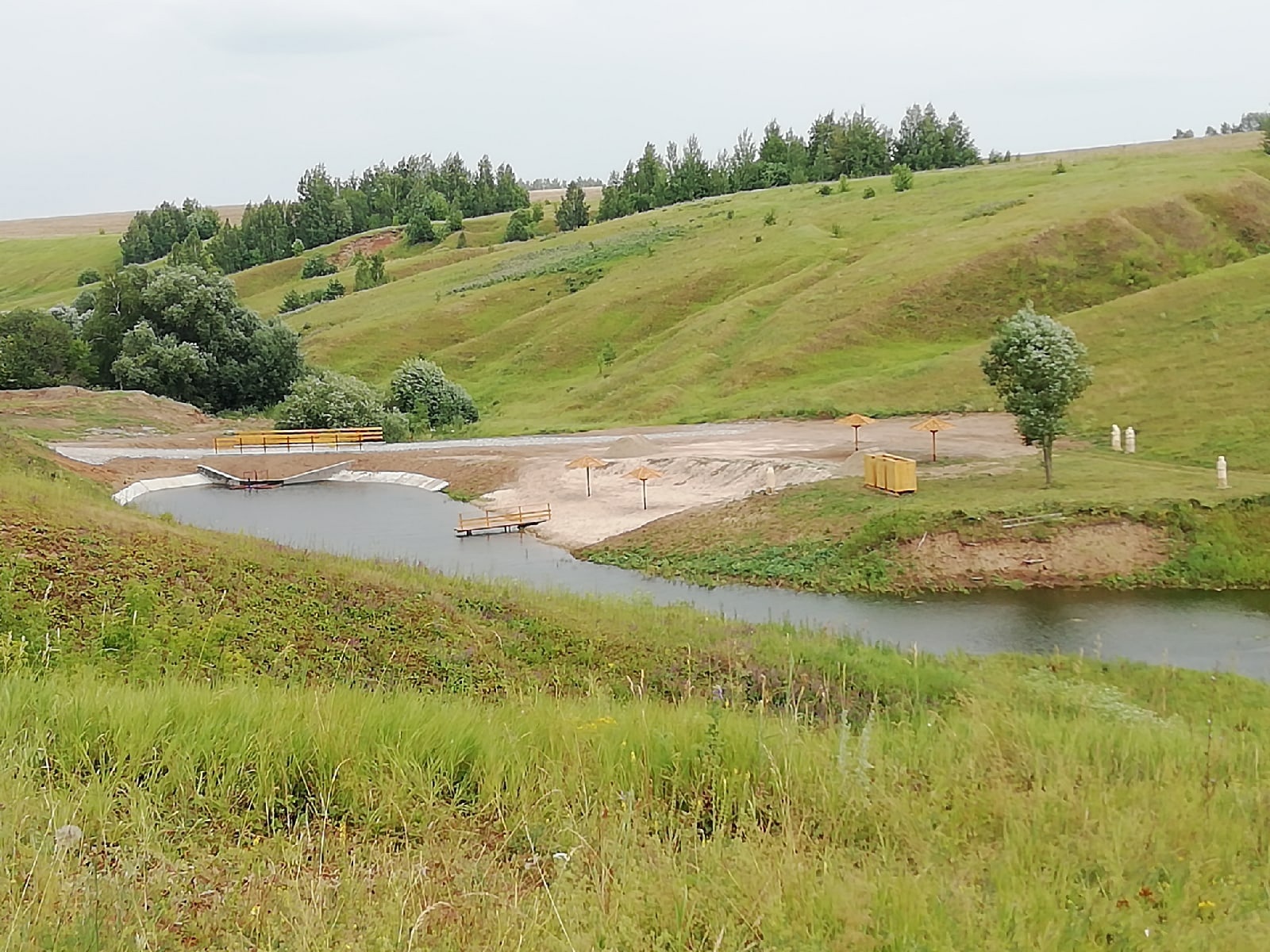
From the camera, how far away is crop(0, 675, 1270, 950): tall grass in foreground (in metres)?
3.98

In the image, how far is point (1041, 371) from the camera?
29953 millimetres

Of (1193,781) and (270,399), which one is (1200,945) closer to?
(1193,781)

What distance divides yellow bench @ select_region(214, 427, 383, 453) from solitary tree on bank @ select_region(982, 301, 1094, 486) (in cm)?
3330

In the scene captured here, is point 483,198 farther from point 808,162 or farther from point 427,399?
point 427,399

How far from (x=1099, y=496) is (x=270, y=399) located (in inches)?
2079

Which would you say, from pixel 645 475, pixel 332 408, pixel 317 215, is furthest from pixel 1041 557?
pixel 317 215

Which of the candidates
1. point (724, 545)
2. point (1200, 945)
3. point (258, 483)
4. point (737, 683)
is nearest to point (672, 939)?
point (1200, 945)

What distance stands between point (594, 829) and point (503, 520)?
102 ft

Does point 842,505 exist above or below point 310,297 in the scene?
below

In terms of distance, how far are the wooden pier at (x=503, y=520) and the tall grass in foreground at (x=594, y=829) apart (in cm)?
2820

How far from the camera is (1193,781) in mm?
5602

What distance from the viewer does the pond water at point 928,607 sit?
21.0 m

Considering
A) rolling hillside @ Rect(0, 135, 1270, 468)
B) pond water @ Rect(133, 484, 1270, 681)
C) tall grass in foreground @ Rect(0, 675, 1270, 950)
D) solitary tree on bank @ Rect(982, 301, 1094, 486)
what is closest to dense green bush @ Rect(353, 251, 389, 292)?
rolling hillside @ Rect(0, 135, 1270, 468)

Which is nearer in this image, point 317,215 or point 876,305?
point 876,305
